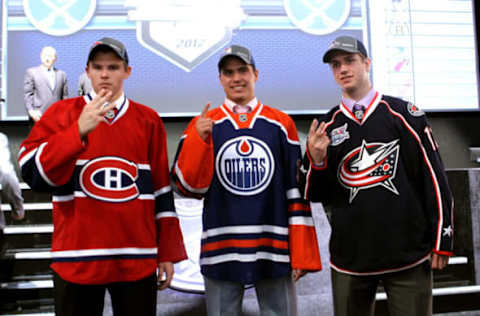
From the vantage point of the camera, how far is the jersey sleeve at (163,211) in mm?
1445

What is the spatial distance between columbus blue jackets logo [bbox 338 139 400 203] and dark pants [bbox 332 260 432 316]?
1.02ft

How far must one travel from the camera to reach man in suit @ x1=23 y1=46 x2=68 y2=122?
4523 mm

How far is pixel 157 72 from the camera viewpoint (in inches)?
190

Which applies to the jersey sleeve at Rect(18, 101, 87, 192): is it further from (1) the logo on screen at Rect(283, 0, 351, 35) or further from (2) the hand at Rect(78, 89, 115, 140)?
(1) the logo on screen at Rect(283, 0, 351, 35)

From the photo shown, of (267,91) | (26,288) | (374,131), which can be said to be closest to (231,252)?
(374,131)

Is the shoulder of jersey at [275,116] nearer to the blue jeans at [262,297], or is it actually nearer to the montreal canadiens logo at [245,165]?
the montreal canadiens logo at [245,165]

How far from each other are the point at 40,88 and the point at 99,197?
3766 mm

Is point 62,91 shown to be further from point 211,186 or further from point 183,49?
point 211,186

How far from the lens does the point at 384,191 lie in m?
1.55

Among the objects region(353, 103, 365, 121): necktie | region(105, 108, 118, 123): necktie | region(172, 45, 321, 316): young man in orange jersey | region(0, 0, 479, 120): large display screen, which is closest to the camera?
region(105, 108, 118, 123): necktie

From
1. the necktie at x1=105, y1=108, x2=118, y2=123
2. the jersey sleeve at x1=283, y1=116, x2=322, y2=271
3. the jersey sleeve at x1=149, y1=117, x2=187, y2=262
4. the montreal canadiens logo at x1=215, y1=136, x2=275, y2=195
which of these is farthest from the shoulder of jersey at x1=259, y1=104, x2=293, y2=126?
the necktie at x1=105, y1=108, x2=118, y2=123

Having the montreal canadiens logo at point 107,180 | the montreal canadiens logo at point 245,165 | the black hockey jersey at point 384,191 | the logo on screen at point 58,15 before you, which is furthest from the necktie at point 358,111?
the logo on screen at point 58,15

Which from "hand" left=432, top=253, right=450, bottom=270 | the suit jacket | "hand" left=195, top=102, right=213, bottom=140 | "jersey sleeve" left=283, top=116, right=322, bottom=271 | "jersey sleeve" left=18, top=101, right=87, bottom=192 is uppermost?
the suit jacket

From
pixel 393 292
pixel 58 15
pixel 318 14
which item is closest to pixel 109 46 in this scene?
pixel 393 292
